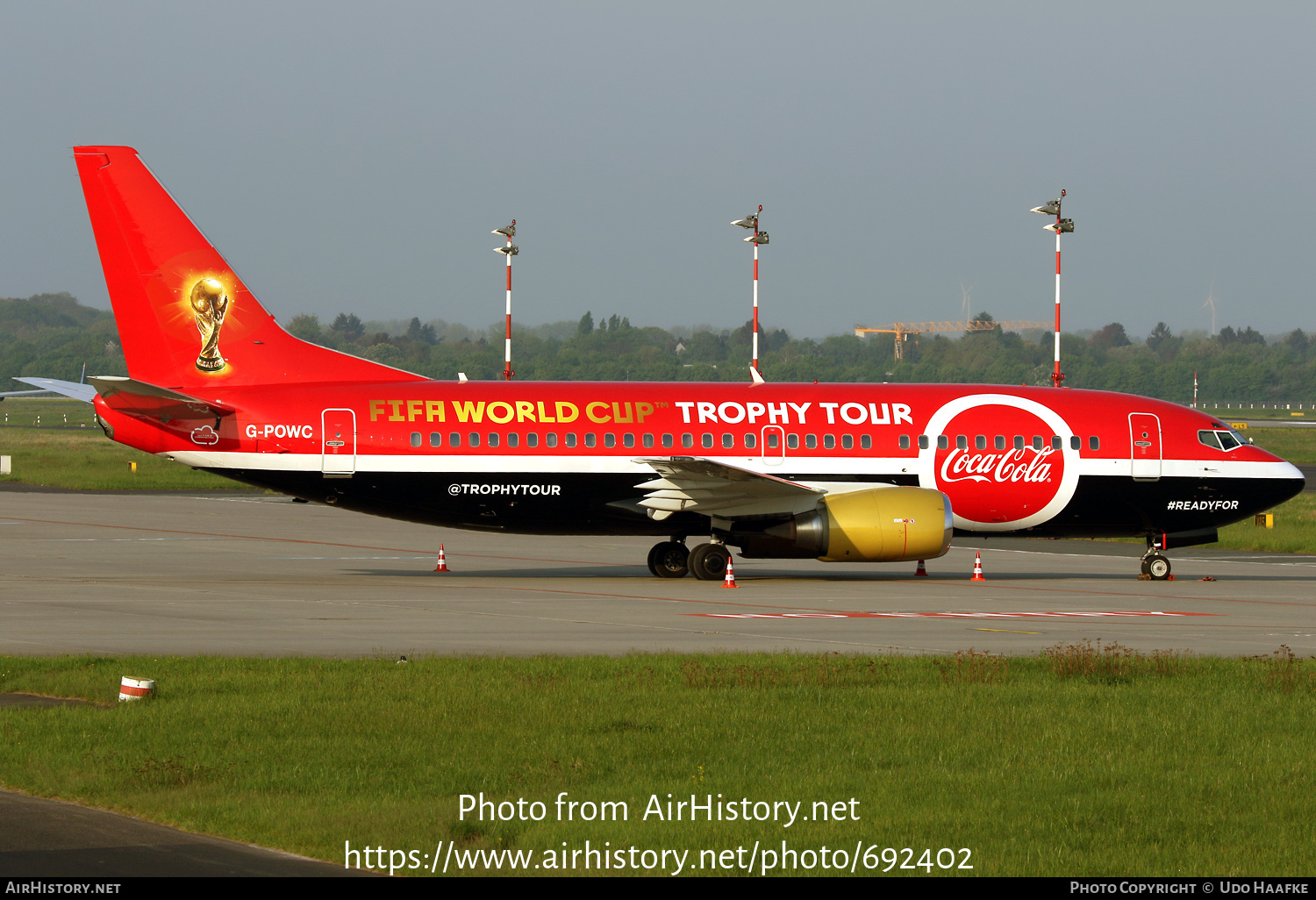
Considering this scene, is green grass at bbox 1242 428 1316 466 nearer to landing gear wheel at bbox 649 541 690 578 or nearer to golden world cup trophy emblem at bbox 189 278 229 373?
landing gear wheel at bbox 649 541 690 578

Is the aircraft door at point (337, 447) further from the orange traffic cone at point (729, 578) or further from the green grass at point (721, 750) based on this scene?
the green grass at point (721, 750)

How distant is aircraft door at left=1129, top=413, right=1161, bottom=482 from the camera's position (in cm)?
3131

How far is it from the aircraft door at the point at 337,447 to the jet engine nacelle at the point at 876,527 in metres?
8.98

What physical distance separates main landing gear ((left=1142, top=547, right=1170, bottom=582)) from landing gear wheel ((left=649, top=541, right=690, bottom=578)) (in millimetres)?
10077

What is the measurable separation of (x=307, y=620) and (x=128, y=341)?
10133mm

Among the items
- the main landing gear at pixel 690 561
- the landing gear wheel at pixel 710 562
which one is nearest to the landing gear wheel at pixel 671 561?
the main landing gear at pixel 690 561

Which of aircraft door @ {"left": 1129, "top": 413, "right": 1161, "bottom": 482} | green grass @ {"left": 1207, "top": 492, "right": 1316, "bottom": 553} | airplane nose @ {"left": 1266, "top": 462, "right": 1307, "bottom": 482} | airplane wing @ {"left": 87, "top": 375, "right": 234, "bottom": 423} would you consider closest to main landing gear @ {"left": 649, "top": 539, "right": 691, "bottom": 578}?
airplane wing @ {"left": 87, "top": 375, "right": 234, "bottom": 423}

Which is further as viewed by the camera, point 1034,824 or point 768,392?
point 768,392

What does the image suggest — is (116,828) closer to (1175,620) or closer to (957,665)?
(957,665)

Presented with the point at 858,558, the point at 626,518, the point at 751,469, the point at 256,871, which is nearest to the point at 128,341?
the point at 626,518

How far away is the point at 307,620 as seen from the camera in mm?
22641

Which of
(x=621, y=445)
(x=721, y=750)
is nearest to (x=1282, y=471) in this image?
(x=621, y=445)

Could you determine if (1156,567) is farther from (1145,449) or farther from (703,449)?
(703,449)

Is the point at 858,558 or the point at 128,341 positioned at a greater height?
the point at 128,341
